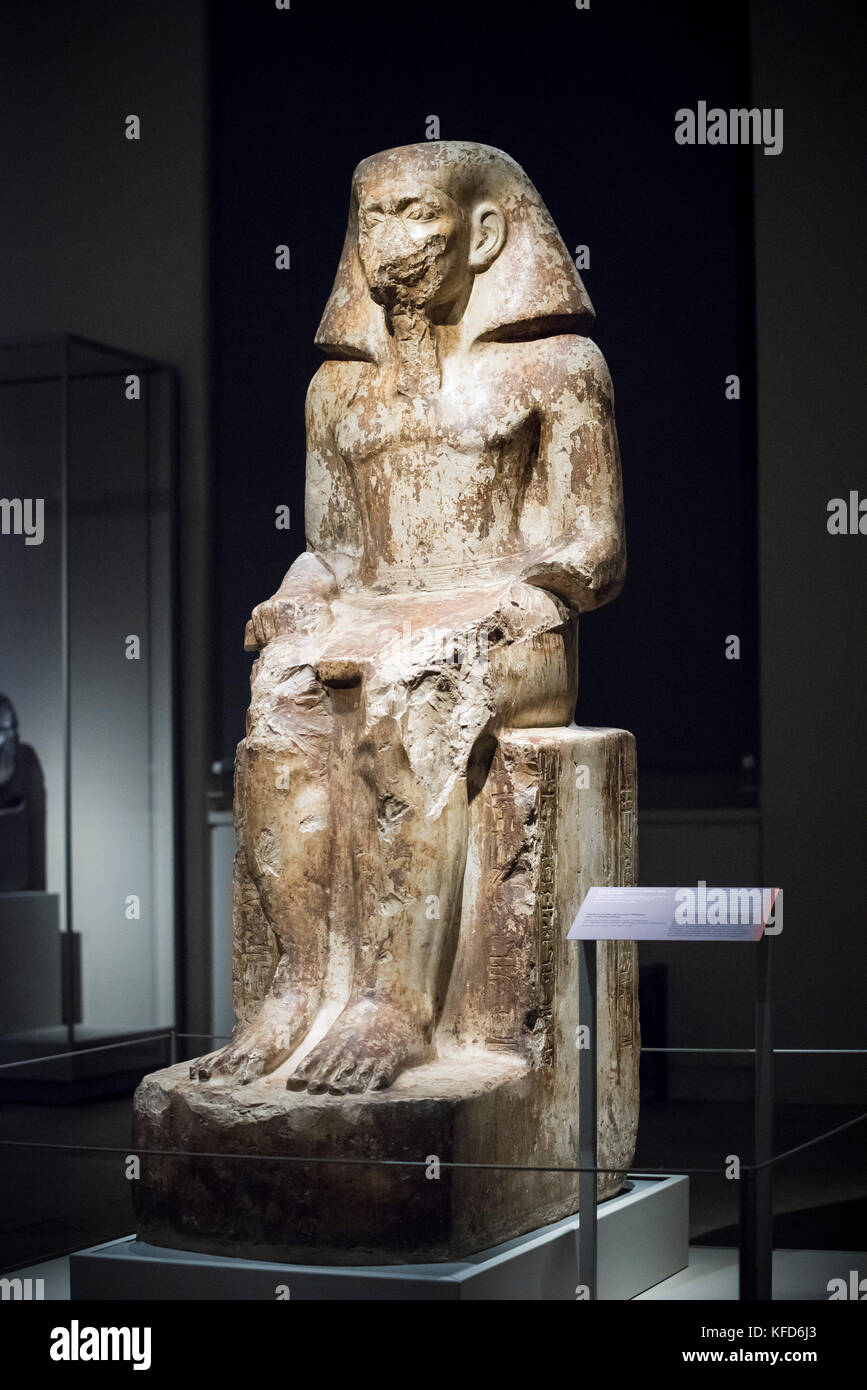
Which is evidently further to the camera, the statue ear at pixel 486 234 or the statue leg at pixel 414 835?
the statue ear at pixel 486 234

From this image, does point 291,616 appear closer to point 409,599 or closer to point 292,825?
point 409,599

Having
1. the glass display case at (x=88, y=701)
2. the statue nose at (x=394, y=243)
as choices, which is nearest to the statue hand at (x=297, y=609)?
the statue nose at (x=394, y=243)

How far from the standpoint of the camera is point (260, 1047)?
4258mm

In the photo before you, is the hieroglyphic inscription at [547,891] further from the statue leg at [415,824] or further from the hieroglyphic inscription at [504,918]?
the statue leg at [415,824]

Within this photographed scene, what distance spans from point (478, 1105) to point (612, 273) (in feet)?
12.0

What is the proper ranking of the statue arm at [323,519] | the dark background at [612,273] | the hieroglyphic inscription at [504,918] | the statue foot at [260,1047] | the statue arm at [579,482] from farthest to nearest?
the dark background at [612,273], the statue arm at [323,519], the statue arm at [579,482], the hieroglyphic inscription at [504,918], the statue foot at [260,1047]

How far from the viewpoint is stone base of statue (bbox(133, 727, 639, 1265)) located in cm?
396

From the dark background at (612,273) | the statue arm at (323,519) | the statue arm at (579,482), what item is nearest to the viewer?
the statue arm at (579,482)

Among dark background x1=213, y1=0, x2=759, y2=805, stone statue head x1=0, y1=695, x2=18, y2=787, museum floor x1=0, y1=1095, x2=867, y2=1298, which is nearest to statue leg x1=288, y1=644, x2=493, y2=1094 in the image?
museum floor x1=0, y1=1095, x2=867, y2=1298

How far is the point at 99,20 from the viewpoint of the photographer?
7418 millimetres

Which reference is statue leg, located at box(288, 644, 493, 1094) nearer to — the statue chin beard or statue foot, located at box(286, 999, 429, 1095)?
statue foot, located at box(286, 999, 429, 1095)

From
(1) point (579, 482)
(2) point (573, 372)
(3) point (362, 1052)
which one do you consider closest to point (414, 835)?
(3) point (362, 1052)

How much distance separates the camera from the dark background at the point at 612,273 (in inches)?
265

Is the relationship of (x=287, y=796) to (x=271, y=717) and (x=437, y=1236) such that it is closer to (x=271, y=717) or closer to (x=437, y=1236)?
(x=271, y=717)
